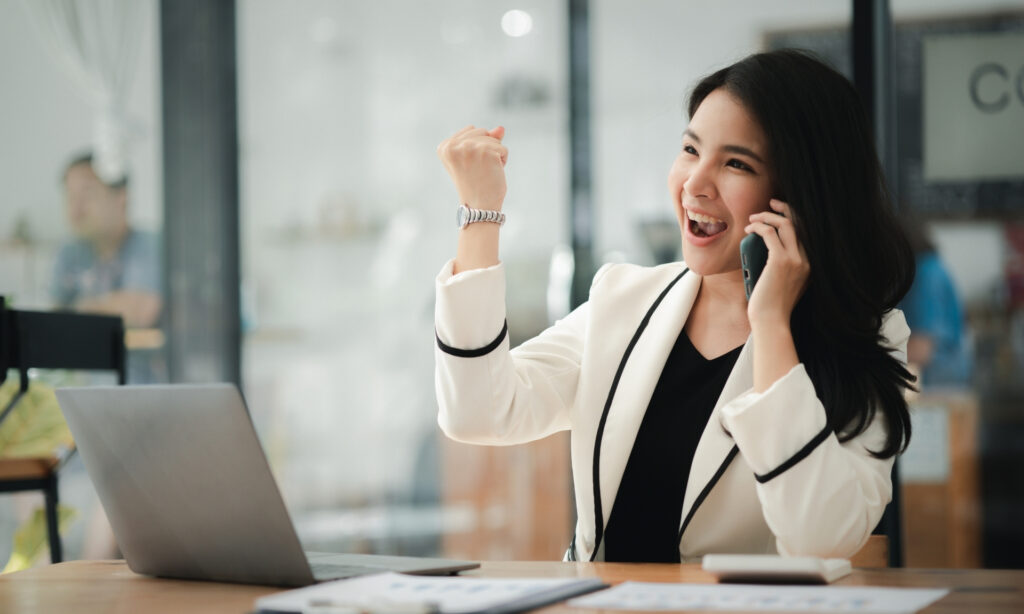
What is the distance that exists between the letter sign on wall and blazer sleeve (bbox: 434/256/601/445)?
6.36 ft

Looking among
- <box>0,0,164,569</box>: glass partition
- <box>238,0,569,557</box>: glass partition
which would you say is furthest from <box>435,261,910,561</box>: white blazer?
<box>0,0,164,569</box>: glass partition

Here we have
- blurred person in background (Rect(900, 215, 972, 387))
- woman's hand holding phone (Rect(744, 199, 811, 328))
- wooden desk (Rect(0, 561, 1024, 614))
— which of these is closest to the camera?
wooden desk (Rect(0, 561, 1024, 614))

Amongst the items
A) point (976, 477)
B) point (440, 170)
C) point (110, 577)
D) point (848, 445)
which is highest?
point (440, 170)

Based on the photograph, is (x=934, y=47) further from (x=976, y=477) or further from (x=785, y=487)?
(x=785, y=487)

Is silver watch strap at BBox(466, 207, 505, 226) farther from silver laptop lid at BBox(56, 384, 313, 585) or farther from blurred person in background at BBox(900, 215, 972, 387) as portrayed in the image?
blurred person in background at BBox(900, 215, 972, 387)

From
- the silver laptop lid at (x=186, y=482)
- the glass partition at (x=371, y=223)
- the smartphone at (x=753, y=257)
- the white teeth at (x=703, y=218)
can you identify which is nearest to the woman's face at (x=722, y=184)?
the white teeth at (x=703, y=218)

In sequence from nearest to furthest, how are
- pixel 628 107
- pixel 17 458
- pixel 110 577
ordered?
pixel 110 577 < pixel 17 458 < pixel 628 107

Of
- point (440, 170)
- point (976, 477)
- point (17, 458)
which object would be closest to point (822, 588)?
point (17, 458)

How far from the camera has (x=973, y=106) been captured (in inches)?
123

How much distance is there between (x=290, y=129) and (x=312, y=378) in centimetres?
94

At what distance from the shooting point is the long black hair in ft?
5.12

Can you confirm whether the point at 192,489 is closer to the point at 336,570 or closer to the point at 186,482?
the point at 186,482

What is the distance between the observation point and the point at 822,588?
1.06 metres

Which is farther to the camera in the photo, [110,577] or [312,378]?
[312,378]
